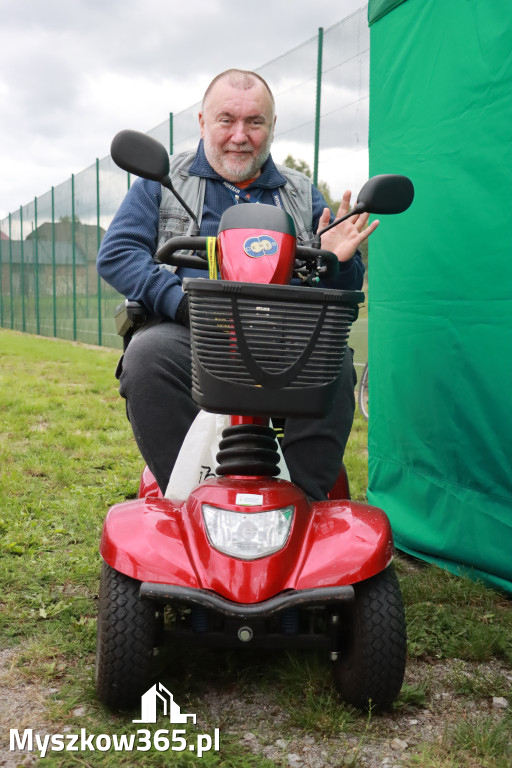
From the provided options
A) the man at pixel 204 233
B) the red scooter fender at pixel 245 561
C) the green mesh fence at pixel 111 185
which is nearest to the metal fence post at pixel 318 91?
the green mesh fence at pixel 111 185

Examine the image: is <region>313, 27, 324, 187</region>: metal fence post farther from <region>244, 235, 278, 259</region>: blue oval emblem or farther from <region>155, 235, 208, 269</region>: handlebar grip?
<region>244, 235, 278, 259</region>: blue oval emblem

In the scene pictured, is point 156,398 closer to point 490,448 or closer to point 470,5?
point 490,448

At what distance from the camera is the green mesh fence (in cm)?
646

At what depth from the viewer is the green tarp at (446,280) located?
227 centimetres

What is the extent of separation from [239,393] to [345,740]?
2.44ft

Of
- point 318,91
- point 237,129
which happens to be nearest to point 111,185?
point 318,91

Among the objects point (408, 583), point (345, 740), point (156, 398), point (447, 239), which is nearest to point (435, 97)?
point (447, 239)

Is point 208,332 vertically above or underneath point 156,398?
above

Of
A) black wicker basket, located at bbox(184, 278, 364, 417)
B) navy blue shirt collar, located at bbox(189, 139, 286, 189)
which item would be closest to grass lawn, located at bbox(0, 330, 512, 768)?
black wicker basket, located at bbox(184, 278, 364, 417)

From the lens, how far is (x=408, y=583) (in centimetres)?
241

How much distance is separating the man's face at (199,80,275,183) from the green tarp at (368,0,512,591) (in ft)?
2.07

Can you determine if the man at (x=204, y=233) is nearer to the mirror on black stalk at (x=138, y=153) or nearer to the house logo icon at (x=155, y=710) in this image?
the mirror on black stalk at (x=138, y=153)

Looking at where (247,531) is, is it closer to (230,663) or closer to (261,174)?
(230,663)

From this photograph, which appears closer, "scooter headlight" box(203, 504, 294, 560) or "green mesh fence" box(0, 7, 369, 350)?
"scooter headlight" box(203, 504, 294, 560)
